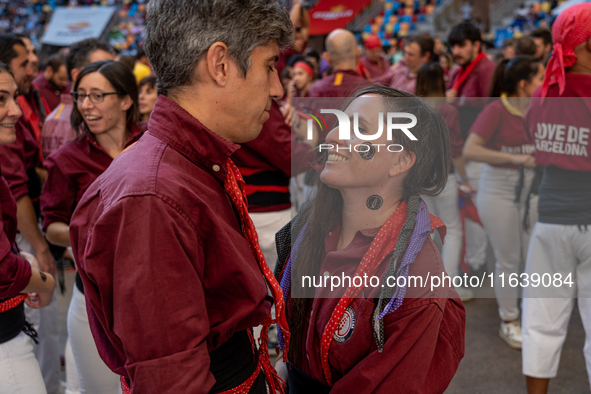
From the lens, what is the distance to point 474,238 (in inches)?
50.6

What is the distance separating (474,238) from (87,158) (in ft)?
5.10

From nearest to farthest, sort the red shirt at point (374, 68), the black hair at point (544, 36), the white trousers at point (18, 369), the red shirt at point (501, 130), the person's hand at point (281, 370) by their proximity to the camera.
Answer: the red shirt at point (501, 130) → the person's hand at point (281, 370) → the white trousers at point (18, 369) → the black hair at point (544, 36) → the red shirt at point (374, 68)

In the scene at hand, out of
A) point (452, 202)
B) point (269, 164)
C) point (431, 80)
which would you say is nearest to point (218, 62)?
point (452, 202)

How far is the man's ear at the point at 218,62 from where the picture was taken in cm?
93

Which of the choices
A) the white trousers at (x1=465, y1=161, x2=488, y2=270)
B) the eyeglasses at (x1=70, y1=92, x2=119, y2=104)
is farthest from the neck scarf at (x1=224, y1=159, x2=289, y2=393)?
the eyeglasses at (x1=70, y1=92, x2=119, y2=104)

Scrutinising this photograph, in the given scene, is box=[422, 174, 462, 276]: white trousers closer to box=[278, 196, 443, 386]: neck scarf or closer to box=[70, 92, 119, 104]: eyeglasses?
box=[278, 196, 443, 386]: neck scarf

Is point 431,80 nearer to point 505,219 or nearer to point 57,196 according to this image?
point 505,219

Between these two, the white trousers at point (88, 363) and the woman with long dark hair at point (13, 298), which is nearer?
the woman with long dark hair at point (13, 298)

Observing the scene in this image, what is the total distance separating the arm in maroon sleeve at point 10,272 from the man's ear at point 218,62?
0.92 metres

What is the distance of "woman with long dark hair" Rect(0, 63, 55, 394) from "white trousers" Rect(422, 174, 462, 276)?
121cm

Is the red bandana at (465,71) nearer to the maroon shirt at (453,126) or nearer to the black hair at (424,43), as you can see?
the black hair at (424,43)

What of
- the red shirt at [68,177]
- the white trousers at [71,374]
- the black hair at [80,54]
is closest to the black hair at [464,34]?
the black hair at [80,54]

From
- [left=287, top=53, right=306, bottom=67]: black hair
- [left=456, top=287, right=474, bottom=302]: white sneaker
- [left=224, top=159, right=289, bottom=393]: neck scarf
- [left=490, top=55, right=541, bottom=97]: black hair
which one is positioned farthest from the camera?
[left=287, top=53, right=306, bottom=67]: black hair

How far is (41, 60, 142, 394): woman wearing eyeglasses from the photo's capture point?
1.90 metres
